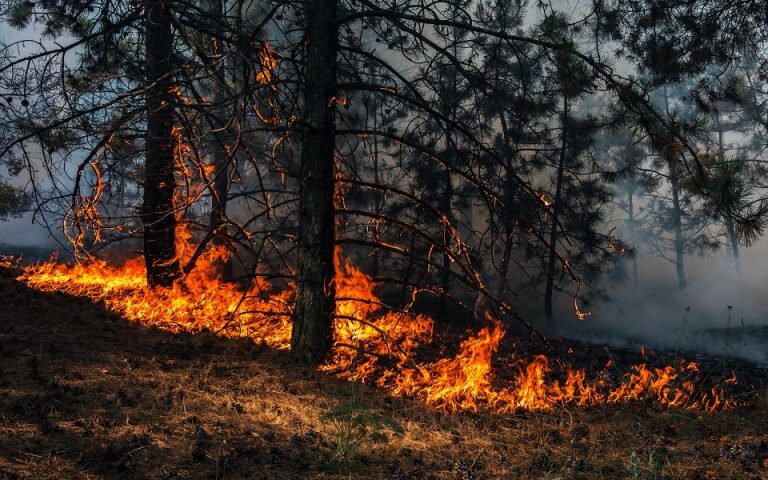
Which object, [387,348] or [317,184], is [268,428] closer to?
[317,184]

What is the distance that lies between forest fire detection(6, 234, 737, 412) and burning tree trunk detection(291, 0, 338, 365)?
0.29 m

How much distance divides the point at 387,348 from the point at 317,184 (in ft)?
7.86

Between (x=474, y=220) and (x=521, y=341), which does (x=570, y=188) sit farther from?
(x=474, y=220)

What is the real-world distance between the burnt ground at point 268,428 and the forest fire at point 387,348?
0.48m

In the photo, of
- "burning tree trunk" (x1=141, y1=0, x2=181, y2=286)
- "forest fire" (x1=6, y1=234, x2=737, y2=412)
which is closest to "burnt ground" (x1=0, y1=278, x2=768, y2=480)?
A: "forest fire" (x1=6, y1=234, x2=737, y2=412)

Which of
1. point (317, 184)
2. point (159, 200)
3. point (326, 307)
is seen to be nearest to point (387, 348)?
point (326, 307)

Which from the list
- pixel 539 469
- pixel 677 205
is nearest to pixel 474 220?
pixel 677 205

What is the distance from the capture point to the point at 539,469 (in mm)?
4660

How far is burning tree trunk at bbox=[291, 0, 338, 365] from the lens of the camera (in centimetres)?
692

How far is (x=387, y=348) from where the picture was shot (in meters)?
7.84

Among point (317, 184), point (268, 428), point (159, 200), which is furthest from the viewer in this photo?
point (159, 200)

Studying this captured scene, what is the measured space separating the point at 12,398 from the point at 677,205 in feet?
97.7

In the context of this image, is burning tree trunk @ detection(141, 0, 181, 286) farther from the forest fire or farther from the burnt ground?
the burnt ground

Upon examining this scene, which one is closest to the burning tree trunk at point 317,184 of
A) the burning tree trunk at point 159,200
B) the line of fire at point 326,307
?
the line of fire at point 326,307
